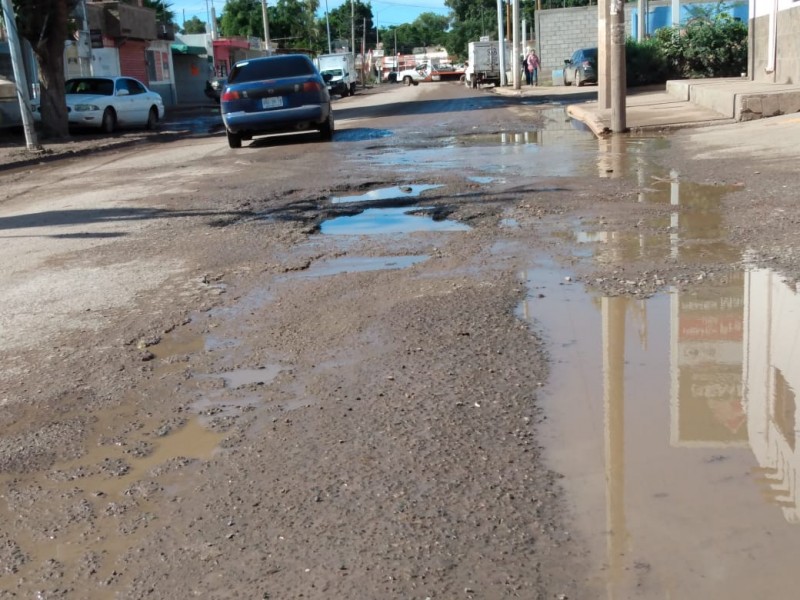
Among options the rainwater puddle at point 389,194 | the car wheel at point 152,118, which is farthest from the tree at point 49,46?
the rainwater puddle at point 389,194

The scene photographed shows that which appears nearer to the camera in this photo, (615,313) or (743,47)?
(615,313)

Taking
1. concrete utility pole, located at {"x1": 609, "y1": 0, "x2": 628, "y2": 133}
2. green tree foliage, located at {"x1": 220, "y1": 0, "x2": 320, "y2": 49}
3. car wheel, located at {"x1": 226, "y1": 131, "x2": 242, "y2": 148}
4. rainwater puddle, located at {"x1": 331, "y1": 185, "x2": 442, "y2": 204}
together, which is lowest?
rainwater puddle, located at {"x1": 331, "y1": 185, "x2": 442, "y2": 204}

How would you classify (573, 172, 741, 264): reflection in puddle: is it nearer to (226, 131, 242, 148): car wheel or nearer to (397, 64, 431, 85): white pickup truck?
(226, 131, 242, 148): car wheel

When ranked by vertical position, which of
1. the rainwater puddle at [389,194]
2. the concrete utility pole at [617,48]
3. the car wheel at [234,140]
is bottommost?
the rainwater puddle at [389,194]

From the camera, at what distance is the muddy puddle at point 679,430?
289cm

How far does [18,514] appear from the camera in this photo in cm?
345

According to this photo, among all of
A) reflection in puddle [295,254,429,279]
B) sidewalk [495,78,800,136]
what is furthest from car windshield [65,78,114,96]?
reflection in puddle [295,254,429,279]

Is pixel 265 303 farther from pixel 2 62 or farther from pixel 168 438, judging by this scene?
pixel 2 62

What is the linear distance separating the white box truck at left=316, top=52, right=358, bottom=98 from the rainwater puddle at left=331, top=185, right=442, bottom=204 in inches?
1746

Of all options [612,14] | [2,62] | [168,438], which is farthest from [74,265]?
[2,62]

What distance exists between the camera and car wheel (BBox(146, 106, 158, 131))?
27064 mm

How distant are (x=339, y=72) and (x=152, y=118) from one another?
29226 millimetres

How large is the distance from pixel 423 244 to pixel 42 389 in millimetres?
3583

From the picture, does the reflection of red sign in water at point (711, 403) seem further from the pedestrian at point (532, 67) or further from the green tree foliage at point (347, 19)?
the green tree foliage at point (347, 19)
